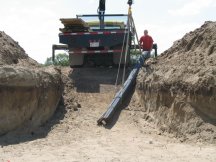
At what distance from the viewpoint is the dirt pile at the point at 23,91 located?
35.9ft

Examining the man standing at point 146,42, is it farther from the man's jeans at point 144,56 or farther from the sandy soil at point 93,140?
the sandy soil at point 93,140

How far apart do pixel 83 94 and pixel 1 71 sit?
4363 millimetres

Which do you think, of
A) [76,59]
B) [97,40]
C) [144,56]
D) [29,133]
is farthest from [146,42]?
[29,133]

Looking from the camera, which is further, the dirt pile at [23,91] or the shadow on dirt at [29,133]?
the dirt pile at [23,91]

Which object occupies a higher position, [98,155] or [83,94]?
[83,94]

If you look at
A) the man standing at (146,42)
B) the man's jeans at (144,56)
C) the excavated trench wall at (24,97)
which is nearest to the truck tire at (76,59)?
the man standing at (146,42)

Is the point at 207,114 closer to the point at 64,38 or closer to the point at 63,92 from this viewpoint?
the point at 63,92

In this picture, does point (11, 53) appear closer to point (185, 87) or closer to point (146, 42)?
point (185, 87)

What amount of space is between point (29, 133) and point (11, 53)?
271 cm

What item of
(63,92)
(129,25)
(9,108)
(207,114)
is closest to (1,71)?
(9,108)

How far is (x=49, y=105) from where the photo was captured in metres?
12.9

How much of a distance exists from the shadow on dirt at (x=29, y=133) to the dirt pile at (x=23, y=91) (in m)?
0.13

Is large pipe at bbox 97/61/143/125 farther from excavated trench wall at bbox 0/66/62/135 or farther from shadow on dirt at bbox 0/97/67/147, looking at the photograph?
excavated trench wall at bbox 0/66/62/135

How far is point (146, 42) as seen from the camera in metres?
16.9
